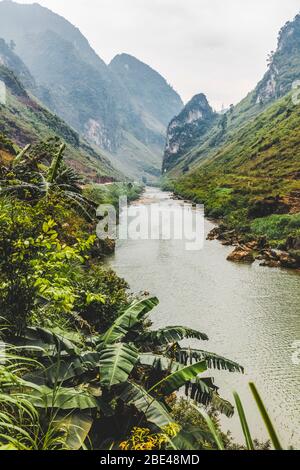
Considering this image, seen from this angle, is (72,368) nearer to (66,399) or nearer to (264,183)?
(66,399)

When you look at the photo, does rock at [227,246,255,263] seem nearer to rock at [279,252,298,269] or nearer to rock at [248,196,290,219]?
rock at [279,252,298,269]

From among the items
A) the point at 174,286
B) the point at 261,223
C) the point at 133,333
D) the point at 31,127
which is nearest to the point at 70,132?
the point at 31,127

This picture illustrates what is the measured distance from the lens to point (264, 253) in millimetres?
28688

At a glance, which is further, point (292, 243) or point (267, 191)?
point (267, 191)

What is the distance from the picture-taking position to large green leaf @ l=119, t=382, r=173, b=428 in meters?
6.68

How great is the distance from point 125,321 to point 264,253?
20.9m

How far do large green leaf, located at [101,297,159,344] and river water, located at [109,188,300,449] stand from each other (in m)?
3.28

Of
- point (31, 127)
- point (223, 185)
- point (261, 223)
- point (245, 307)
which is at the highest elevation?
point (31, 127)

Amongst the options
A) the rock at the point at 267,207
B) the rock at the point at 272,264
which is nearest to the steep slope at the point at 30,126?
the rock at the point at 267,207

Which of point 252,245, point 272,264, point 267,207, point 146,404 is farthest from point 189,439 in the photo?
point 267,207

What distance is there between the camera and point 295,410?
33.6 ft
